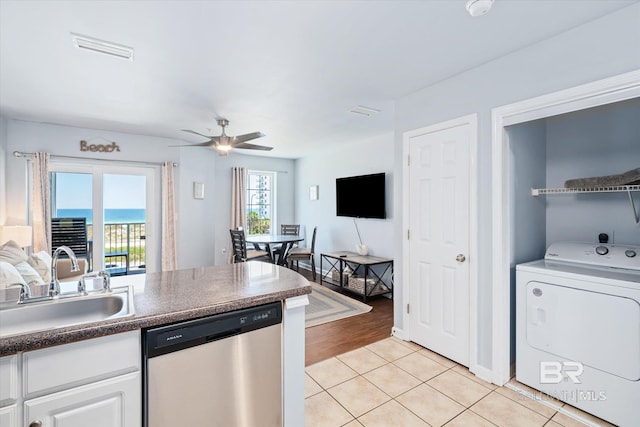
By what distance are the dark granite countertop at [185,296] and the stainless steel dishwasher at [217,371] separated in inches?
2.0

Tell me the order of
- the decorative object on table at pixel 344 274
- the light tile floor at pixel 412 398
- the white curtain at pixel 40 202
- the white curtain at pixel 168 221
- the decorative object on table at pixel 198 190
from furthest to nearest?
the decorative object on table at pixel 198 190 < the white curtain at pixel 168 221 < the decorative object on table at pixel 344 274 < the white curtain at pixel 40 202 < the light tile floor at pixel 412 398

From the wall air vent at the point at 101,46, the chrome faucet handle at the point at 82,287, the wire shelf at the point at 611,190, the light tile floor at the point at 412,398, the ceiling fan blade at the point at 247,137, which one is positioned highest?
the wall air vent at the point at 101,46

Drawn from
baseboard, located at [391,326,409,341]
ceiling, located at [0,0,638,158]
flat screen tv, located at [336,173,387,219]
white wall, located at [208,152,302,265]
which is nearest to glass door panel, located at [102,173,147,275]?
white wall, located at [208,152,302,265]

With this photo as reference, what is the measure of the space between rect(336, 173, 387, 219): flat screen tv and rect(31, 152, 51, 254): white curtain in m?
4.31

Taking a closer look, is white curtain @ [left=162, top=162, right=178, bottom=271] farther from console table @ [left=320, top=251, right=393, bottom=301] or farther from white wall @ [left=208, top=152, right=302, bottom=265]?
console table @ [left=320, top=251, right=393, bottom=301]

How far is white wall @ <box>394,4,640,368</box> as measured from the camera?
175 cm

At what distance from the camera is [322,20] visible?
185 centimetres

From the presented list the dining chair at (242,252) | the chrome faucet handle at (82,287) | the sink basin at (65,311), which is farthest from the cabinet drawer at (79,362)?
the dining chair at (242,252)

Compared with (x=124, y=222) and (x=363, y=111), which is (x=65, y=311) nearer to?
(x=363, y=111)

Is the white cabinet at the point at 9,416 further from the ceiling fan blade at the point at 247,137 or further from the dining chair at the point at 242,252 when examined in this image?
the dining chair at the point at 242,252

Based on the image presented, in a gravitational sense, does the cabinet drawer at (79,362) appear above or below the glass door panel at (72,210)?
below

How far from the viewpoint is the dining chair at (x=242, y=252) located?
15.6 ft

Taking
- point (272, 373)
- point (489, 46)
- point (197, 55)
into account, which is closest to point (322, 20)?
point (197, 55)

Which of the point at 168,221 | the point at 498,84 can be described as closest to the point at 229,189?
the point at 168,221
